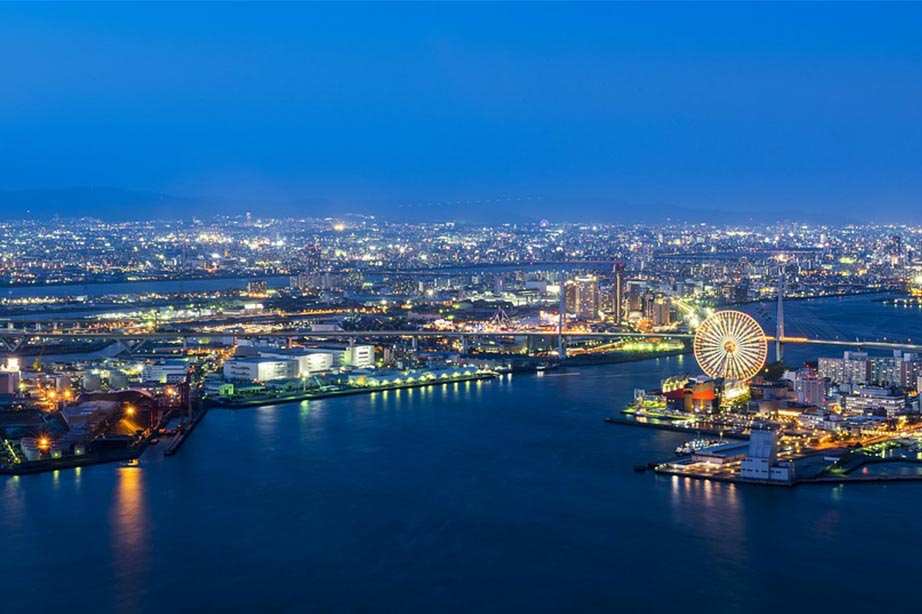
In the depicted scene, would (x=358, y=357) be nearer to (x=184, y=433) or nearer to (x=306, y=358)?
(x=306, y=358)

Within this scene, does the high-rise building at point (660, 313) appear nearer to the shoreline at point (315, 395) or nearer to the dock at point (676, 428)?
the shoreline at point (315, 395)

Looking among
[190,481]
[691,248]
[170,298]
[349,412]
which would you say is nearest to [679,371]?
[349,412]

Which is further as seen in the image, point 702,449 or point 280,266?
point 280,266

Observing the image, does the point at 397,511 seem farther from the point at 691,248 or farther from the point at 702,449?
the point at 691,248

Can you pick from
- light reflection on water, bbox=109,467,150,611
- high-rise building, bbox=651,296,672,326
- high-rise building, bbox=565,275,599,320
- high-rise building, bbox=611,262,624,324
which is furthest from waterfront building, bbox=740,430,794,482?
high-rise building, bbox=565,275,599,320

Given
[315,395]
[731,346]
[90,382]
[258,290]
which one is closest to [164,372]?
[90,382]

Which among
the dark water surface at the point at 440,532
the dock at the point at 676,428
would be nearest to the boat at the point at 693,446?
the dark water surface at the point at 440,532
